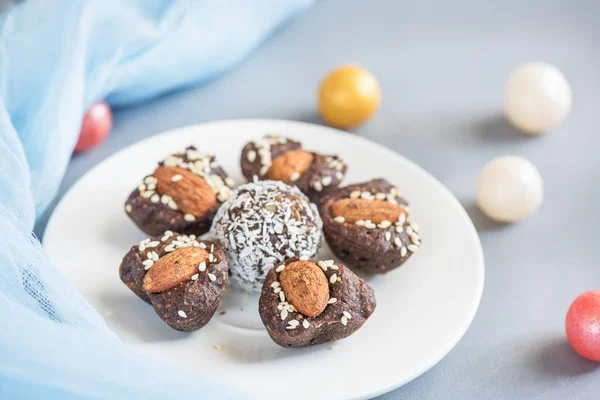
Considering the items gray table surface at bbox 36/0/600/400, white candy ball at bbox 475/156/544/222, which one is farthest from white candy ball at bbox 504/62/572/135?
white candy ball at bbox 475/156/544/222

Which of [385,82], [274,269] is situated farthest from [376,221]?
[385,82]

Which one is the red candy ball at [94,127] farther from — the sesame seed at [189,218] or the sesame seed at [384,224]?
the sesame seed at [384,224]

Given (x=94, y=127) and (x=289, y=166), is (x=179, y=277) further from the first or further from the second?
(x=94, y=127)

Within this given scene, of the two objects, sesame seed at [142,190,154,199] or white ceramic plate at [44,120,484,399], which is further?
sesame seed at [142,190,154,199]

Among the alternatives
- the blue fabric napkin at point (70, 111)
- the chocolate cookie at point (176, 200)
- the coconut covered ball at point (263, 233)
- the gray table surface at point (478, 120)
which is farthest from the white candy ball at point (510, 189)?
the blue fabric napkin at point (70, 111)

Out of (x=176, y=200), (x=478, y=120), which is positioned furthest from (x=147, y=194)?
(x=478, y=120)

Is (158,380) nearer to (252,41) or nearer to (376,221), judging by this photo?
(376,221)

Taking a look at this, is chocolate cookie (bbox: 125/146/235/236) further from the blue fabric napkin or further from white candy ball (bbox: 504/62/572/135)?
white candy ball (bbox: 504/62/572/135)
